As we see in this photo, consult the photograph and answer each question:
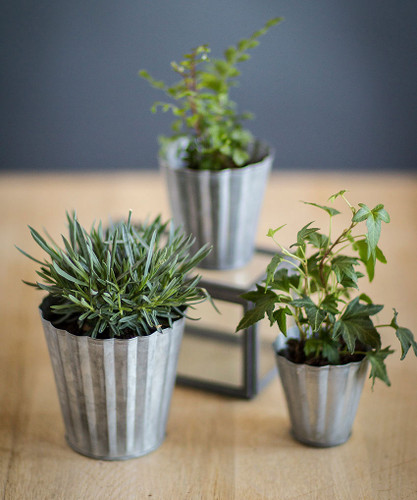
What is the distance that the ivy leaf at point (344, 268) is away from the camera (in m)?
0.89

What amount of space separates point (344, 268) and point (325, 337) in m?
0.13

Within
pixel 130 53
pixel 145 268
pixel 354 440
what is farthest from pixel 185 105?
pixel 130 53

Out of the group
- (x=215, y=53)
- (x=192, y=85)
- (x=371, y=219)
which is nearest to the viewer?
(x=371, y=219)

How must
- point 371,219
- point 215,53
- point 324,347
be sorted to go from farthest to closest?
point 215,53
point 324,347
point 371,219

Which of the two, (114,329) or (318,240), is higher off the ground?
(318,240)

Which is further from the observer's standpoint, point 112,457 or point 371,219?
point 112,457

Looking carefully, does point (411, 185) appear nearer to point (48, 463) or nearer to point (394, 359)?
point (394, 359)

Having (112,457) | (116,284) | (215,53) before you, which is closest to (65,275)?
(116,284)

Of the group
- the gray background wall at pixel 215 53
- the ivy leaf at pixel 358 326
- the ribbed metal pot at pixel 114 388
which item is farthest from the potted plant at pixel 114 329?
the gray background wall at pixel 215 53

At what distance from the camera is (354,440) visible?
105 cm

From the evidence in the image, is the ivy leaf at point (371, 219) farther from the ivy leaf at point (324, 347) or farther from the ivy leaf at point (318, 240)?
the ivy leaf at point (324, 347)

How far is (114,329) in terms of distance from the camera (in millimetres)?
915

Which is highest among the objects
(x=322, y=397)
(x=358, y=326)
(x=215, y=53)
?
(x=215, y=53)

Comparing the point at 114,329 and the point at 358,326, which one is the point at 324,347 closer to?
the point at 358,326
